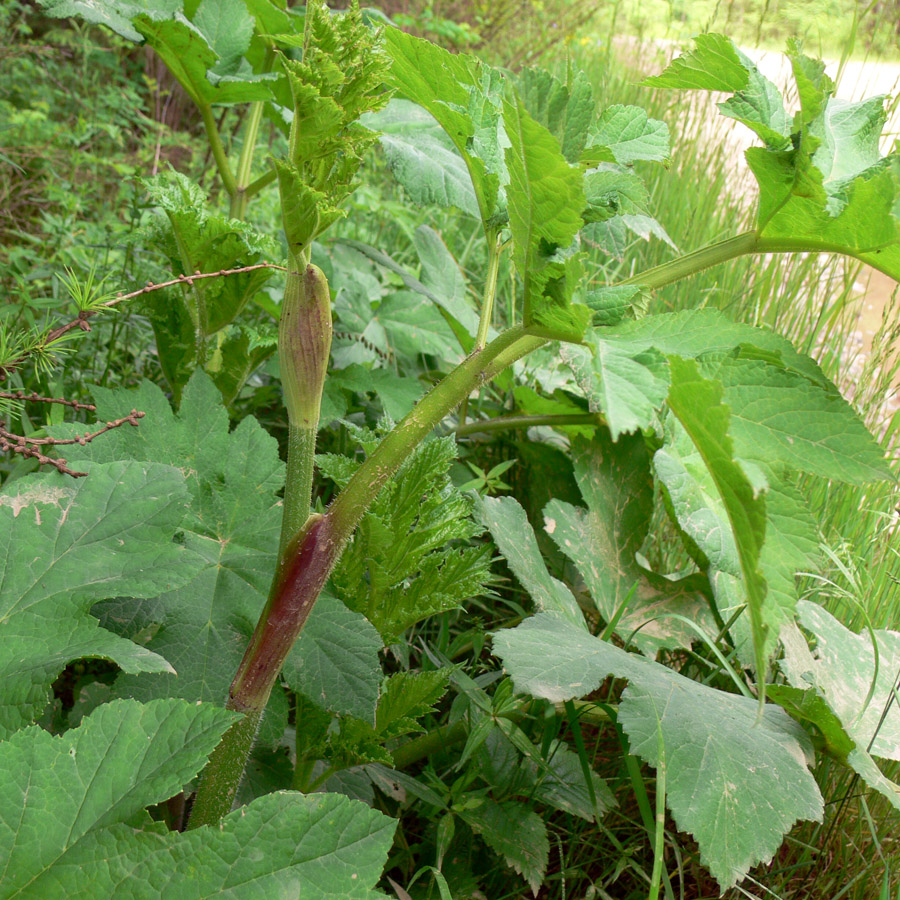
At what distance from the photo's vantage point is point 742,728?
1.15 metres

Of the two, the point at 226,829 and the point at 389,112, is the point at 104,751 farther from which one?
the point at 389,112

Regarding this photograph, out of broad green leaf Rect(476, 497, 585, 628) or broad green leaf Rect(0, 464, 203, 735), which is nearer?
broad green leaf Rect(0, 464, 203, 735)

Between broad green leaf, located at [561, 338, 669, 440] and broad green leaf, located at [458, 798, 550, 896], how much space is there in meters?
0.73

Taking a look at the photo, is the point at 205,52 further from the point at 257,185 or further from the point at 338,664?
the point at 338,664

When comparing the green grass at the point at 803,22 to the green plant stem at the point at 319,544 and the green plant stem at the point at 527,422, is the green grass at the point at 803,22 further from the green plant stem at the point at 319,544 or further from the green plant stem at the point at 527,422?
the green plant stem at the point at 319,544

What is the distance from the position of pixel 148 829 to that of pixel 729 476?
2.04 feet

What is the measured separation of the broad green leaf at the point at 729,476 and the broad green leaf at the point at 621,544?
0.74 metres

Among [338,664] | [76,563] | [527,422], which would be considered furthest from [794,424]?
[527,422]

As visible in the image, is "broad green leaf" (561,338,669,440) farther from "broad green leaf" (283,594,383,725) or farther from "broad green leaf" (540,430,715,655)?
"broad green leaf" (540,430,715,655)

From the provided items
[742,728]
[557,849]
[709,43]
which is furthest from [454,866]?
[709,43]

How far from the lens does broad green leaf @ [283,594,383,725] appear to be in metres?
1.00

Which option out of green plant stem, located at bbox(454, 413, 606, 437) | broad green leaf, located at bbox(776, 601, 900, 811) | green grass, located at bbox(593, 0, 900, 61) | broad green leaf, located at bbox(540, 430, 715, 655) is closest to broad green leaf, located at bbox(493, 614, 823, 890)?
broad green leaf, located at bbox(776, 601, 900, 811)

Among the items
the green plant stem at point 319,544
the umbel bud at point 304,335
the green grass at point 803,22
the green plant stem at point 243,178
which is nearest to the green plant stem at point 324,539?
the green plant stem at point 319,544

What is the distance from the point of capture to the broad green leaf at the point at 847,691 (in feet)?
3.94
